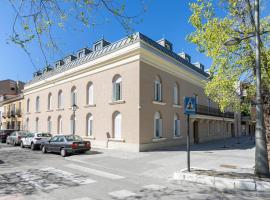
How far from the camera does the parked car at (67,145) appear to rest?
1575 centimetres

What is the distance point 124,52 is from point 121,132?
6.55m

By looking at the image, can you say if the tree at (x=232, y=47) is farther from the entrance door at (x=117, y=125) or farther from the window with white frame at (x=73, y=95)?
the window with white frame at (x=73, y=95)

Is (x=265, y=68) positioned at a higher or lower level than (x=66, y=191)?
higher

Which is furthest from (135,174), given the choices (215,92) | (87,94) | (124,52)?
(87,94)

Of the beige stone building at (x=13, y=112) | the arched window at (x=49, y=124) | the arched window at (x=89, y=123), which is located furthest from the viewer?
the beige stone building at (x=13, y=112)

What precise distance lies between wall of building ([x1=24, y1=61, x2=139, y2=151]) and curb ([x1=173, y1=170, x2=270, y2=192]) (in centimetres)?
909

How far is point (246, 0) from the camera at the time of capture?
9.54 meters

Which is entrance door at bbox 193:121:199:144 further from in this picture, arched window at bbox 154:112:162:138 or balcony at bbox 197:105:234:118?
arched window at bbox 154:112:162:138

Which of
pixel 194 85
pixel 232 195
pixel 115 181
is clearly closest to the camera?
pixel 232 195

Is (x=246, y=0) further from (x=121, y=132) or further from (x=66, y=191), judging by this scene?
(x=121, y=132)

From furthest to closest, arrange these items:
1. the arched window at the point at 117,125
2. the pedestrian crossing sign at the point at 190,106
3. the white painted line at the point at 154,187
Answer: the arched window at the point at 117,125
the pedestrian crossing sign at the point at 190,106
the white painted line at the point at 154,187

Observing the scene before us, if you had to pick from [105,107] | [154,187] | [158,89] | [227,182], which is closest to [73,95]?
[105,107]

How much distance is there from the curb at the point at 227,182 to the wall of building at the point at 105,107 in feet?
29.8

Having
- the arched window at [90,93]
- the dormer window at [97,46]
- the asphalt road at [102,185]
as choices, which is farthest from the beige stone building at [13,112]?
the asphalt road at [102,185]
